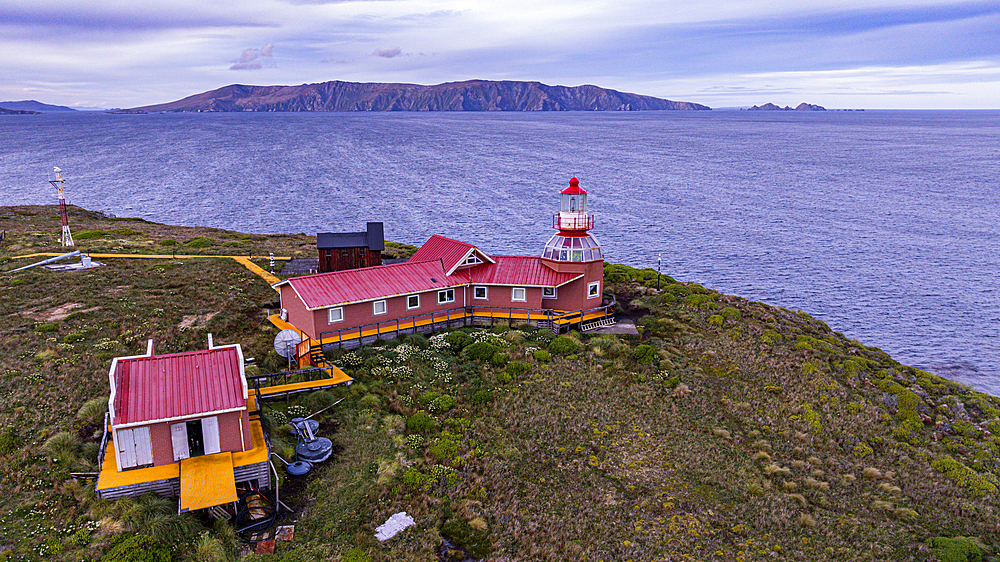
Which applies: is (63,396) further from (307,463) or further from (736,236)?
(736,236)

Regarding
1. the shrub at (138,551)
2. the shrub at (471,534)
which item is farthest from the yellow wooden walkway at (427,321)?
the shrub at (138,551)

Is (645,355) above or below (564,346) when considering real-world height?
below

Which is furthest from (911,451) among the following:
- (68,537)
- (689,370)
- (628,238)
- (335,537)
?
(628,238)

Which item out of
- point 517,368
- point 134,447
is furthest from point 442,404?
point 134,447

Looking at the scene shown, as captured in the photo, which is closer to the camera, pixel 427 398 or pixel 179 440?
pixel 179 440

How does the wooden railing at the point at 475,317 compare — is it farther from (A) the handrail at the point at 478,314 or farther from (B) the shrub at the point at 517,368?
(B) the shrub at the point at 517,368

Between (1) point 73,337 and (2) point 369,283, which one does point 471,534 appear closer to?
(2) point 369,283
